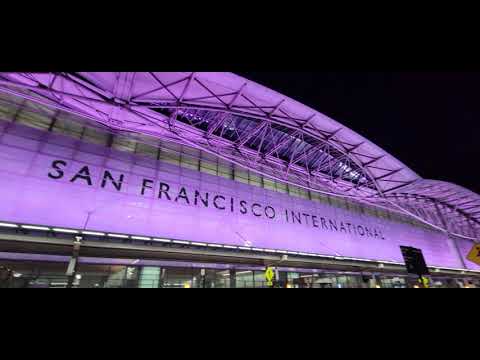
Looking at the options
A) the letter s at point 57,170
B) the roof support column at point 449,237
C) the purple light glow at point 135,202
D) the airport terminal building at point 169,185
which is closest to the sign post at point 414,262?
the airport terminal building at point 169,185

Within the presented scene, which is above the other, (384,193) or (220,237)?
(384,193)

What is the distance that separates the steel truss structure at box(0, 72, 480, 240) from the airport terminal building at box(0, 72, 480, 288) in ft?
0.38

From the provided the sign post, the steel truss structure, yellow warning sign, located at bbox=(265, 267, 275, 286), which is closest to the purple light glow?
yellow warning sign, located at bbox=(265, 267, 275, 286)

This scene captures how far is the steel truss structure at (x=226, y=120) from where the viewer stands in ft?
53.3

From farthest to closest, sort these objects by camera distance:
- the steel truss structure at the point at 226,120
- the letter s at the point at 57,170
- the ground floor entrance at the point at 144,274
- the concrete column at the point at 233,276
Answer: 1. the concrete column at the point at 233,276
2. the letter s at the point at 57,170
3. the steel truss structure at the point at 226,120
4. the ground floor entrance at the point at 144,274

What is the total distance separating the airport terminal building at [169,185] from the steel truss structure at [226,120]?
117mm

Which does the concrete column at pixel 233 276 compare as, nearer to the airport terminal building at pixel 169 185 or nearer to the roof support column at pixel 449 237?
the airport terminal building at pixel 169 185

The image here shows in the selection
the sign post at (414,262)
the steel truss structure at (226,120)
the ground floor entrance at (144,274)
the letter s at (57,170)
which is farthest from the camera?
the letter s at (57,170)
